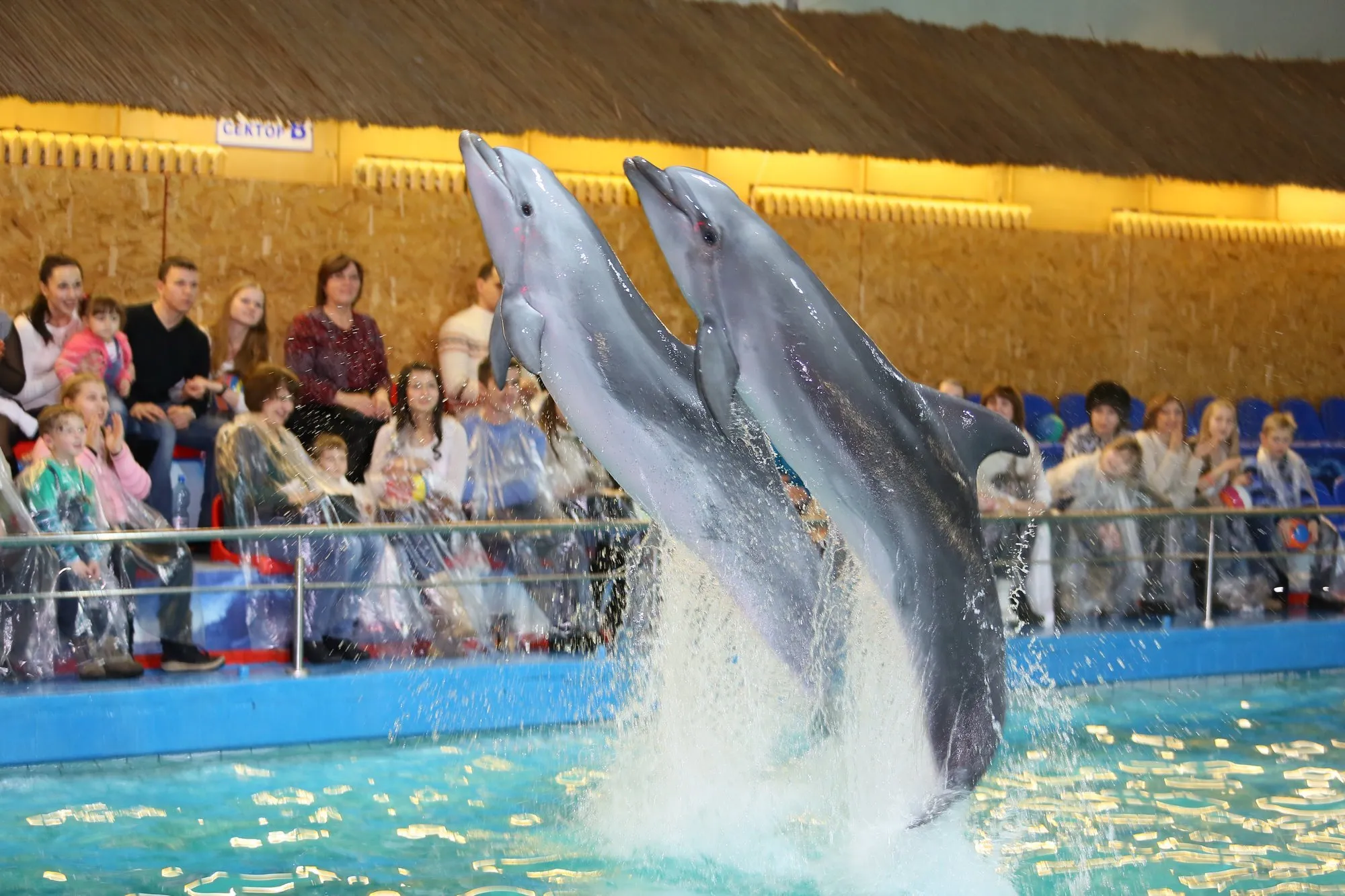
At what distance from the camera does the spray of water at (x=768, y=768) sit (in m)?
5.70

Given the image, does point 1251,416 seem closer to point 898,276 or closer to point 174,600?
point 898,276

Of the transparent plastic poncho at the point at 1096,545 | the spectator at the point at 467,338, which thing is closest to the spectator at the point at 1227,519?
the transparent plastic poncho at the point at 1096,545

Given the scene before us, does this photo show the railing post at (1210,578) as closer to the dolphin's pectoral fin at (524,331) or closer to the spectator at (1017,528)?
the spectator at (1017,528)

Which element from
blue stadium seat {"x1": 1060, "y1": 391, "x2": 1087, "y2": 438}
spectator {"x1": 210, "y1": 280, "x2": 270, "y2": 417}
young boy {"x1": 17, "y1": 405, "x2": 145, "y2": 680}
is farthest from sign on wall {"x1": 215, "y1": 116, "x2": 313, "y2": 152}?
blue stadium seat {"x1": 1060, "y1": 391, "x2": 1087, "y2": 438}

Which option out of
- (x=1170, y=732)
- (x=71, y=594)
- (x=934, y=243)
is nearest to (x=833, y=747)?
(x=1170, y=732)

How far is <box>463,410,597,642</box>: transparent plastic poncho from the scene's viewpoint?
8.12 m

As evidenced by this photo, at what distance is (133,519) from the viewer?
7684 mm

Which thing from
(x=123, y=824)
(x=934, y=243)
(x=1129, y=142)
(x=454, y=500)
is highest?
(x=1129, y=142)

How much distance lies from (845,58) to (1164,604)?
5.67 m

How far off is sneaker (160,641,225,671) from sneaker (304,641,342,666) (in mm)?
475

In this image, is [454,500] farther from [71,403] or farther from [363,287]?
[363,287]

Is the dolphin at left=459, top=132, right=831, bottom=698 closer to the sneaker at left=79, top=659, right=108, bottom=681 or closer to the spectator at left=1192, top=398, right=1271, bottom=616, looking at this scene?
the sneaker at left=79, top=659, right=108, bottom=681

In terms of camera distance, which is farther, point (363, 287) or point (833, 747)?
point (363, 287)

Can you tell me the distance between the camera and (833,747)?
6348 mm
